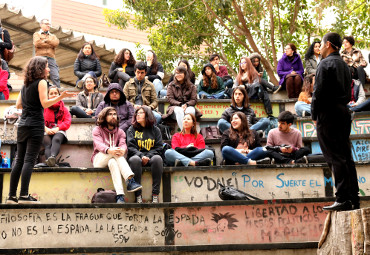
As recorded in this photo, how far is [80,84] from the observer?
11266mm

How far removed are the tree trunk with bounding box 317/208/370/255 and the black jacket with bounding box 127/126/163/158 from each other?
10.4 feet

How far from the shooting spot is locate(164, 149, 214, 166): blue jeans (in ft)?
25.1

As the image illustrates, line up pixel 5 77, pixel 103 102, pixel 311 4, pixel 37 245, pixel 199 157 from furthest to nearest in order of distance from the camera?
pixel 311 4 → pixel 5 77 → pixel 103 102 → pixel 199 157 → pixel 37 245

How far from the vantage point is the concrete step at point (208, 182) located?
7.28m

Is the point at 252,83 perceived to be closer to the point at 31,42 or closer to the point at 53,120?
the point at 53,120

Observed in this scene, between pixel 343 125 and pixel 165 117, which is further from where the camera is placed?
pixel 165 117

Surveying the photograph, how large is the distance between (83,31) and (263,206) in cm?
1938

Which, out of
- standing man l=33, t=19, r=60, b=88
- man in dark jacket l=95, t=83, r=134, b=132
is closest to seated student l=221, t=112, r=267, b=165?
man in dark jacket l=95, t=83, r=134, b=132

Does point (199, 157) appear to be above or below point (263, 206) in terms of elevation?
above

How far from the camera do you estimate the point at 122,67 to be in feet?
38.2

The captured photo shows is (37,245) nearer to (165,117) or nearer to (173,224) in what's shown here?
(173,224)

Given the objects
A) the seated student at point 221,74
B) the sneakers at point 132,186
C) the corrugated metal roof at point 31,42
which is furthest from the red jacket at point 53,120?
the corrugated metal roof at point 31,42

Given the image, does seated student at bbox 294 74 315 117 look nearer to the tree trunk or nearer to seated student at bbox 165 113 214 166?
seated student at bbox 165 113 214 166

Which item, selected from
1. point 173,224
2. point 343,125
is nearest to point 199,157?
point 173,224
